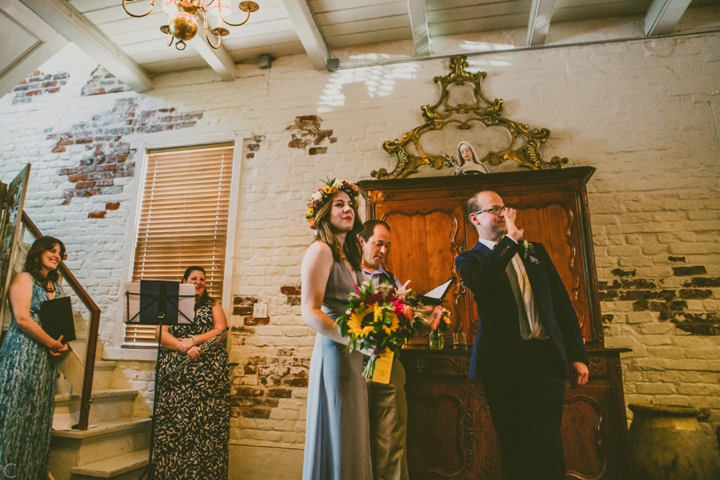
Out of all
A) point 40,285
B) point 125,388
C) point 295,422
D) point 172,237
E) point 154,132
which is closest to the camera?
point 40,285

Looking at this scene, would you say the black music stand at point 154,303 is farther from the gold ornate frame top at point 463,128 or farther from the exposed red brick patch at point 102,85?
the exposed red brick patch at point 102,85

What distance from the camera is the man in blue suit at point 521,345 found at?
5.73 ft

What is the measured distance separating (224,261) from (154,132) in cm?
179

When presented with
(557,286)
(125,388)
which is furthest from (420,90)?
(125,388)

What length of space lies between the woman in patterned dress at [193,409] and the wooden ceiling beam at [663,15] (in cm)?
485

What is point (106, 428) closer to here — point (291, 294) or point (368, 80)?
point (291, 294)

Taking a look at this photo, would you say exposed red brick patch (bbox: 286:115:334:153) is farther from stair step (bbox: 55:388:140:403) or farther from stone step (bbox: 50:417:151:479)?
stone step (bbox: 50:417:151:479)

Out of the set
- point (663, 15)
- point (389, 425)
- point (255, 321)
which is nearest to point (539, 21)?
point (663, 15)

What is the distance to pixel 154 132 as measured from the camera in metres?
4.65

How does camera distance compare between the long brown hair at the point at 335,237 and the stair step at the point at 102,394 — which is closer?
the long brown hair at the point at 335,237

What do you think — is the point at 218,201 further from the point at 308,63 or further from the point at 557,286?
the point at 557,286

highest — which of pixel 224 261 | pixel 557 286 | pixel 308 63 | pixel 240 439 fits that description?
pixel 308 63

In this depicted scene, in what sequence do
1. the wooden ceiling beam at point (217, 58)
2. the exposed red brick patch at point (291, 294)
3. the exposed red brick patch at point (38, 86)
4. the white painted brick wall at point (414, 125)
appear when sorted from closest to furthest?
the white painted brick wall at point (414, 125) → the exposed red brick patch at point (291, 294) → the wooden ceiling beam at point (217, 58) → the exposed red brick patch at point (38, 86)

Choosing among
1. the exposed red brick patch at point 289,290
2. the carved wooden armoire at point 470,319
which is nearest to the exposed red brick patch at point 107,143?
the exposed red brick patch at point 289,290
